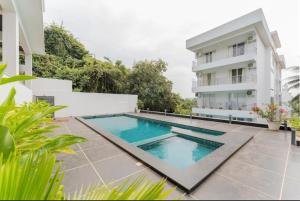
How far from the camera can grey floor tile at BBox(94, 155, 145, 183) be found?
2.22 meters

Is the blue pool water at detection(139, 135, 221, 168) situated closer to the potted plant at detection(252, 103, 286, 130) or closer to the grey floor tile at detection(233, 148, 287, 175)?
the grey floor tile at detection(233, 148, 287, 175)

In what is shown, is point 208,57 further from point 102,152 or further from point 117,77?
point 102,152

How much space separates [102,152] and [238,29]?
43.1 ft

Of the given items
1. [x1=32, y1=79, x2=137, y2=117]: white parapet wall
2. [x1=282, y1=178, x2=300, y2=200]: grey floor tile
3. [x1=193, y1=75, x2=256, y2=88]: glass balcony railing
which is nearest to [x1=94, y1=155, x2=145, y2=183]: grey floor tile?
[x1=282, y1=178, x2=300, y2=200]: grey floor tile

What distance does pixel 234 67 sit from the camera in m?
12.2

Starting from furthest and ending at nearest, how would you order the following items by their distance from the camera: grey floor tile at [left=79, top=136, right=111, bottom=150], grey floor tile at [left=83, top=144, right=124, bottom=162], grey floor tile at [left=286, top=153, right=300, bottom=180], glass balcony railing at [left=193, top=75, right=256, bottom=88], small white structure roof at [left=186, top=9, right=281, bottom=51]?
glass balcony railing at [left=193, top=75, right=256, bottom=88] < small white structure roof at [left=186, top=9, right=281, bottom=51] < grey floor tile at [left=79, top=136, right=111, bottom=150] < grey floor tile at [left=83, top=144, right=124, bottom=162] < grey floor tile at [left=286, top=153, right=300, bottom=180]

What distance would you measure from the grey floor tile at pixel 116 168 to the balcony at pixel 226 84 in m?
11.5

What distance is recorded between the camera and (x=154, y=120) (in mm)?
8867

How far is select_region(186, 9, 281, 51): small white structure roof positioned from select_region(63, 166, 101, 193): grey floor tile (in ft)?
44.0

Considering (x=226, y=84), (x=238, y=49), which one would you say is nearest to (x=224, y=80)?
(x=226, y=84)

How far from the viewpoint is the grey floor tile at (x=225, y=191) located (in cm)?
175

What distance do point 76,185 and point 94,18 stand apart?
10230 mm

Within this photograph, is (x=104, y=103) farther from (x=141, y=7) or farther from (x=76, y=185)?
(x=76, y=185)

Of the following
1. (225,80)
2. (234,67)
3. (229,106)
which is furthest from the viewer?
(225,80)
